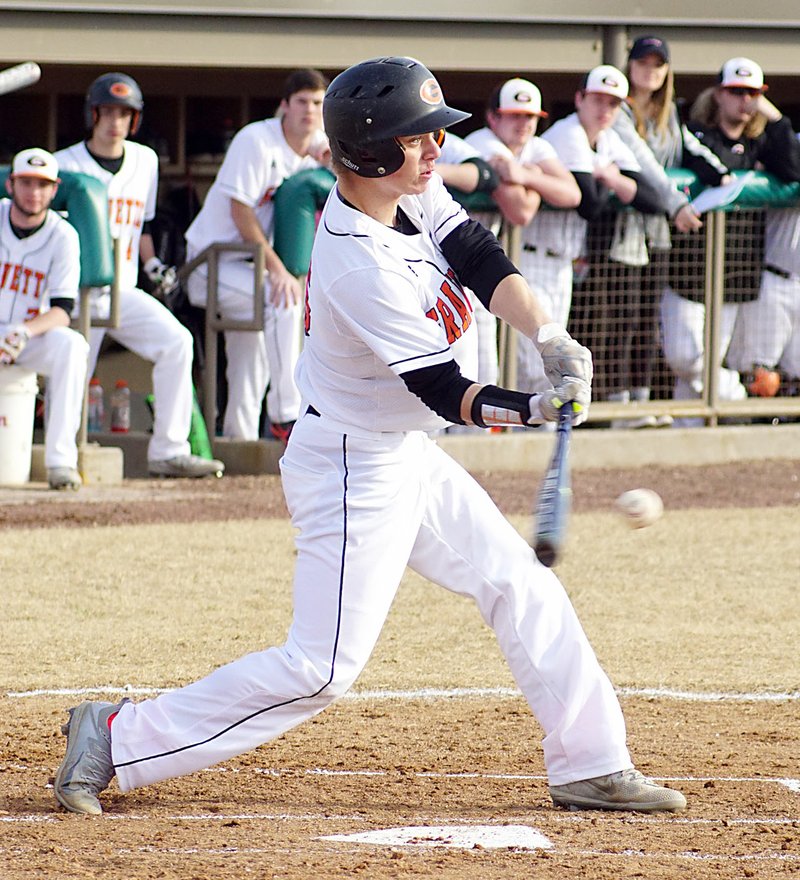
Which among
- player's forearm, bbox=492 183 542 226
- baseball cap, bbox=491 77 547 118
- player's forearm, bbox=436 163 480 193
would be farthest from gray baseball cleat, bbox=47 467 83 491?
baseball cap, bbox=491 77 547 118

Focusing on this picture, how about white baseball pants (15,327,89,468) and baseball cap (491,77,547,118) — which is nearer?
white baseball pants (15,327,89,468)

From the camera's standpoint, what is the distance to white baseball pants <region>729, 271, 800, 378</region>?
33.4 feet

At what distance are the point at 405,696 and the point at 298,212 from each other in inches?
177

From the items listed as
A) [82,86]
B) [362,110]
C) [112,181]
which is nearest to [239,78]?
[82,86]

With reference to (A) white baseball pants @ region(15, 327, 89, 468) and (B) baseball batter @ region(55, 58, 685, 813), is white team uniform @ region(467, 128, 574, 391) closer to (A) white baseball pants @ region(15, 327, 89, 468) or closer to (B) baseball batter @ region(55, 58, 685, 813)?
(A) white baseball pants @ region(15, 327, 89, 468)

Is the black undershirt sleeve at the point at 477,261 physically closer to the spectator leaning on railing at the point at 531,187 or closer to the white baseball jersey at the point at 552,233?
the spectator leaning on railing at the point at 531,187

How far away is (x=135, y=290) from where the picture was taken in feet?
29.7

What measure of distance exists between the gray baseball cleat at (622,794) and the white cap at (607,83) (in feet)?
19.6

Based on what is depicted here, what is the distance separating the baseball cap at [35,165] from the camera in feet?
27.4

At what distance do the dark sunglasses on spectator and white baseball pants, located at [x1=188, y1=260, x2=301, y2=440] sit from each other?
280cm

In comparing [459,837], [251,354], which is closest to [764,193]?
[251,354]

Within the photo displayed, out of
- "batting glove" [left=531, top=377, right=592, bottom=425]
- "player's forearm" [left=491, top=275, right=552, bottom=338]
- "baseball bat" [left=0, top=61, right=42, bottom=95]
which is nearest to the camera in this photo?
"batting glove" [left=531, top=377, right=592, bottom=425]

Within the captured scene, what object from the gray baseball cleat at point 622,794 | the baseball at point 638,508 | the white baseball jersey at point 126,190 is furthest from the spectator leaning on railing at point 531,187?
the gray baseball cleat at point 622,794

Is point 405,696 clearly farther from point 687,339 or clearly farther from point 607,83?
point 687,339
